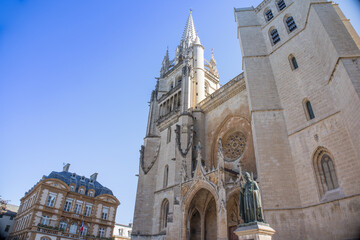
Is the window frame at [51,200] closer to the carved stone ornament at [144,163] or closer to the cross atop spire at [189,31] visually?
the carved stone ornament at [144,163]

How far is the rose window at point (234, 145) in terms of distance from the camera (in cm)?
1583

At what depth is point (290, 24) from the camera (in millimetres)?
14727

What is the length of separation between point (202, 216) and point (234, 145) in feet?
16.2

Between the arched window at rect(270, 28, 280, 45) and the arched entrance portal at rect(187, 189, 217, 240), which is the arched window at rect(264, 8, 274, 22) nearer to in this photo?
the arched window at rect(270, 28, 280, 45)

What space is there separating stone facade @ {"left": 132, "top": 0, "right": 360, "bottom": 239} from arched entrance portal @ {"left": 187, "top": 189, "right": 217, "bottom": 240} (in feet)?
0.20

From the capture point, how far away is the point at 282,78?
13.3 m

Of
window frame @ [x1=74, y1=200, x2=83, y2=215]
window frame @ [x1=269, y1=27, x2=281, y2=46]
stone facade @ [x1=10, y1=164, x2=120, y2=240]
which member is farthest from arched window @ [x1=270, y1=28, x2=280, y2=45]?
window frame @ [x1=74, y1=200, x2=83, y2=215]

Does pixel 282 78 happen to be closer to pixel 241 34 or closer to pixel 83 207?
pixel 241 34

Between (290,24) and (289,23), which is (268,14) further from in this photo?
(290,24)

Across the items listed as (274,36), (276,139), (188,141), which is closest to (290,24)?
(274,36)

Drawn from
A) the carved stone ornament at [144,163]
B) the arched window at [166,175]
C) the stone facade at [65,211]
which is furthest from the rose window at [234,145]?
the stone facade at [65,211]

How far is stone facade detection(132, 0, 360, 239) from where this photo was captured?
938 cm

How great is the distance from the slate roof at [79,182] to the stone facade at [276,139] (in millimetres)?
13096

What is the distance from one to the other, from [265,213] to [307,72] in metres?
7.07
